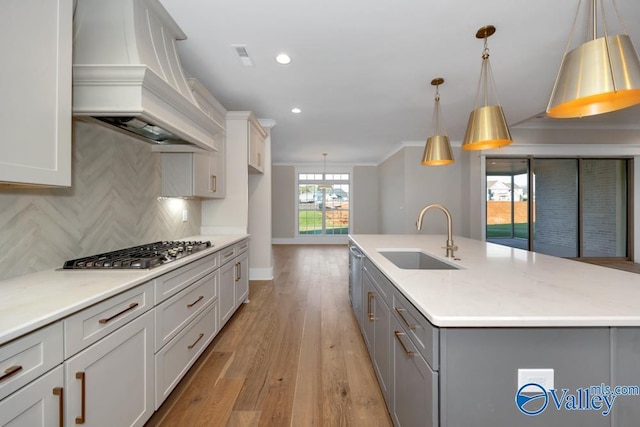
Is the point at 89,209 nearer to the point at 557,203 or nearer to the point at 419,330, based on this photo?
the point at 419,330

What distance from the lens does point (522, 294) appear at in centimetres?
108

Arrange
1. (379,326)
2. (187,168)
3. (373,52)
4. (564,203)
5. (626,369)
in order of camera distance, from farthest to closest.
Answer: (564,203), (187,168), (373,52), (379,326), (626,369)

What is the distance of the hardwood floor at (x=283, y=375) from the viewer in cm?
158

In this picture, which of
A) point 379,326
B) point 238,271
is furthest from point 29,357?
point 238,271

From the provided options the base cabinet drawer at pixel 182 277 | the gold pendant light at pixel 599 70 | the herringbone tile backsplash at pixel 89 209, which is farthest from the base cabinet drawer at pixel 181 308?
the gold pendant light at pixel 599 70

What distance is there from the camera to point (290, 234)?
8.92m

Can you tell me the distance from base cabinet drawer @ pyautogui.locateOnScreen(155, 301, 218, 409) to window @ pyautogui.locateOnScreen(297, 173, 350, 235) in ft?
22.1

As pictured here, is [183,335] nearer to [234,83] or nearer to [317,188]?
[234,83]

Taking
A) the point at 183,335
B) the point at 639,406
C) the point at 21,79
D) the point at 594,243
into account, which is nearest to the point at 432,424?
the point at 639,406

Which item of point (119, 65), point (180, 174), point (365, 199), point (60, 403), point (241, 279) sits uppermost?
point (119, 65)

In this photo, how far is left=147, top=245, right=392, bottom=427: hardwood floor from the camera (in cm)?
158

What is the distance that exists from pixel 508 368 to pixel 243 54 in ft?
9.44

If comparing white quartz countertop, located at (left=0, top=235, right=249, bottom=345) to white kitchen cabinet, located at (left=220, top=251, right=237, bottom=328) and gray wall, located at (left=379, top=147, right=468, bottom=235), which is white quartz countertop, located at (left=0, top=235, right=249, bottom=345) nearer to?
white kitchen cabinet, located at (left=220, top=251, right=237, bottom=328)

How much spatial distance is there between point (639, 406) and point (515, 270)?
2.23 feet
